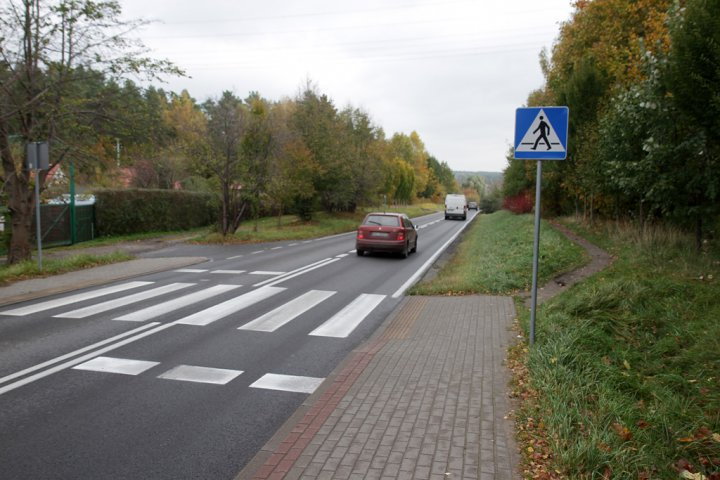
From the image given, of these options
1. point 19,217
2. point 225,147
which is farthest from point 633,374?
point 225,147

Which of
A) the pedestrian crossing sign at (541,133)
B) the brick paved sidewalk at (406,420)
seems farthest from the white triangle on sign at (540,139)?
the brick paved sidewalk at (406,420)

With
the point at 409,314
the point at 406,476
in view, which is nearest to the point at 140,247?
the point at 409,314

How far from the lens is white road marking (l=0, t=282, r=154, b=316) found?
892 cm

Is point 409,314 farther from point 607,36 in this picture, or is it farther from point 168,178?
point 168,178

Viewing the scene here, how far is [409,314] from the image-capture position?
9.25m

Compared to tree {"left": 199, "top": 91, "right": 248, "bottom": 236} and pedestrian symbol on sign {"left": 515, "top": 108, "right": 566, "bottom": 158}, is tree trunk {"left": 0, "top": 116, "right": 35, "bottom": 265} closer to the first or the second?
tree {"left": 199, "top": 91, "right": 248, "bottom": 236}

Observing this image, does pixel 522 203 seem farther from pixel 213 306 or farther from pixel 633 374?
pixel 633 374

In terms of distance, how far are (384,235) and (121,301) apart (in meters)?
9.76

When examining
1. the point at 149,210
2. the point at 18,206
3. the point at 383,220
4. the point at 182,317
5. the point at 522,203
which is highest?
the point at 522,203

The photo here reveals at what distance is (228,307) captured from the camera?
949 centimetres

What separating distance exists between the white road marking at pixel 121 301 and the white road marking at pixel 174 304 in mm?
634

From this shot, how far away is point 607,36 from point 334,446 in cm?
2398

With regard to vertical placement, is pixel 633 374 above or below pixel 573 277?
below

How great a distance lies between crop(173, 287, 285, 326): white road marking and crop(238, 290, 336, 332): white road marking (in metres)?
0.64
